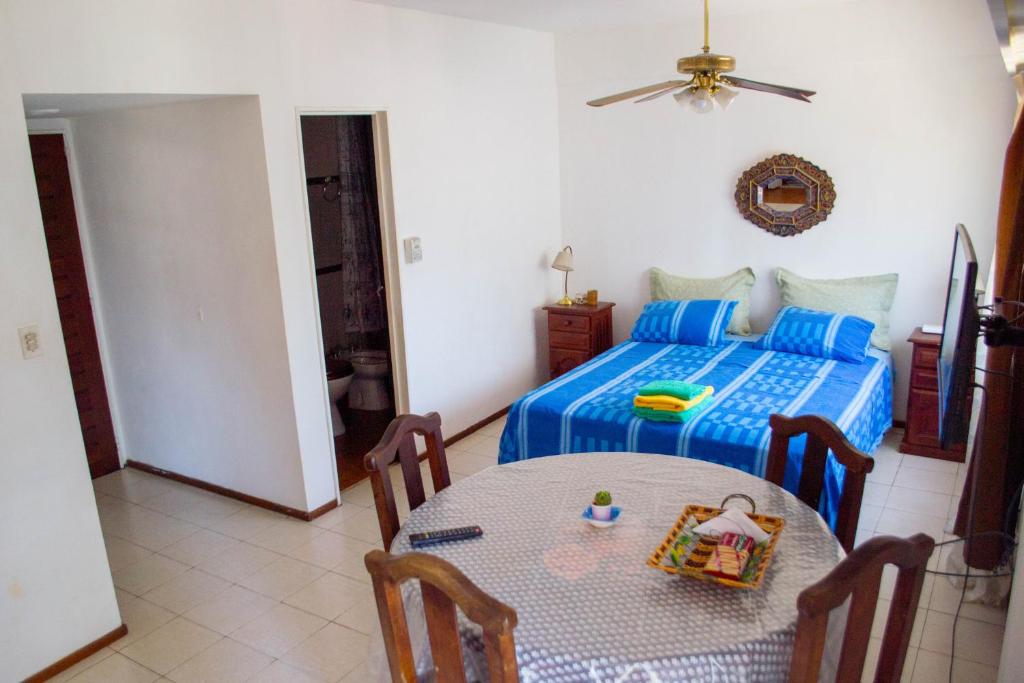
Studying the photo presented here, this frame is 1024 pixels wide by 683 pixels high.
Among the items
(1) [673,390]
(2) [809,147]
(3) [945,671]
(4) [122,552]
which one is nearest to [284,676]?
(4) [122,552]

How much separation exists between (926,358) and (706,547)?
285 cm

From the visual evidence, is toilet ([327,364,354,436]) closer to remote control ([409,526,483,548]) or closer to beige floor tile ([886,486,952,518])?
remote control ([409,526,483,548])

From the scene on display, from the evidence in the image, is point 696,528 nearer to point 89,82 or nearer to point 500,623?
point 500,623

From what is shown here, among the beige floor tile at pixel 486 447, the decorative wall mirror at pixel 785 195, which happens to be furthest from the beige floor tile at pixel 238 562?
the decorative wall mirror at pixel 785 195

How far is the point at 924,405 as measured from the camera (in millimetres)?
4340

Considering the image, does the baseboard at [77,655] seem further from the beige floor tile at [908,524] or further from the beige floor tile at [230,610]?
the beige floor tile at [908,524]

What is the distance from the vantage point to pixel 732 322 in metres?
5.07

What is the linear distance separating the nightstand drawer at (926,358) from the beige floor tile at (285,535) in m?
3.27

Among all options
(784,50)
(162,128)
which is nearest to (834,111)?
(784,50)

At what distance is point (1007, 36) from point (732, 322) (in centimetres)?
256

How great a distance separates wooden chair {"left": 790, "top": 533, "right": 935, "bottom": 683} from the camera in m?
1.57

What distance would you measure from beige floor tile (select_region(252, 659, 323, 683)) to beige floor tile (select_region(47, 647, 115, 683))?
2.17ft

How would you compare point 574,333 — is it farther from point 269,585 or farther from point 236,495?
point 269,585

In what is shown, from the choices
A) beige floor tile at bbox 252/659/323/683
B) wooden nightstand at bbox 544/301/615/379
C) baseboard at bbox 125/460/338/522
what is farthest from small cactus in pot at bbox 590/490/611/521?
wooden nightstand at bbox 544/301/615/379
